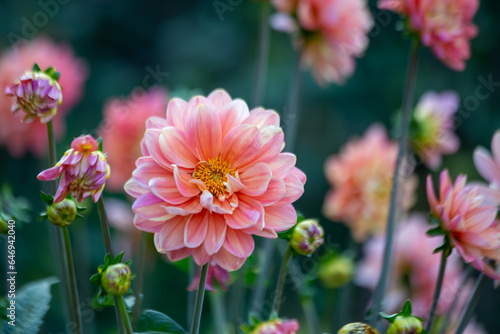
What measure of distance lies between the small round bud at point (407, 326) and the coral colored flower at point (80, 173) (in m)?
0.30

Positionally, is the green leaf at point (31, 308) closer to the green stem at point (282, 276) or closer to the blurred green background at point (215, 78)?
the green stem at point (282, 276)

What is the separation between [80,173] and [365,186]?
68 cm

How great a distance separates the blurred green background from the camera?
1805mm

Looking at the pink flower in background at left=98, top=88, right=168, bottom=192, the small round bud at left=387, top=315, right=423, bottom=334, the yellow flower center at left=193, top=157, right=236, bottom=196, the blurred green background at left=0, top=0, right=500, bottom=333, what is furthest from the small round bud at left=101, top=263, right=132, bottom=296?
the blurred green background at left=0, top=0, right=500, bottom=333

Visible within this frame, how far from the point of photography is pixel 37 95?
0.52 m

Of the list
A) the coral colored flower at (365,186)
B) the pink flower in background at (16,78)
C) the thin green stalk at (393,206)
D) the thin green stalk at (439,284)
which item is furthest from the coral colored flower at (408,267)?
the pink flower in background at (16,78)

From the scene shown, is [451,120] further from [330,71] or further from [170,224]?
[170,224]

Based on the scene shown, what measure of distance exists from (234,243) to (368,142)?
666 mm

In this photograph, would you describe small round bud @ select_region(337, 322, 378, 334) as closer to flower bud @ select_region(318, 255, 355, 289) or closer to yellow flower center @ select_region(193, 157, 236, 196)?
yellow flower center @ select_region(193, 157, 236, 196)

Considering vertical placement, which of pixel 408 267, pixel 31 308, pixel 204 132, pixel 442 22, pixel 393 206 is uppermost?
pixel 442 22

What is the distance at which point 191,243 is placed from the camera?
18.7 inches

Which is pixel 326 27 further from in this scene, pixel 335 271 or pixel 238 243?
pixel 238 243

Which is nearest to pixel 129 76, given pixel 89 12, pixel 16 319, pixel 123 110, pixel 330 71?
pixel 89 12

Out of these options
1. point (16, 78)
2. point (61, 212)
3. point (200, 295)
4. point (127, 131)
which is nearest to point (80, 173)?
point (61, 212)
